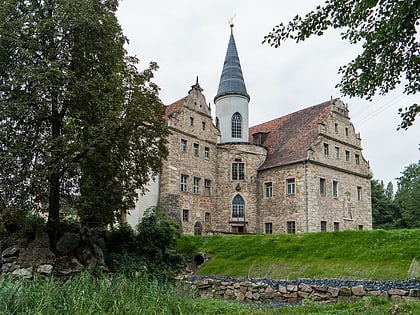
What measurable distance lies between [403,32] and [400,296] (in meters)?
6.95

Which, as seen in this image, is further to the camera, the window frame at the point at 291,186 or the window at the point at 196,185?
the window frame at the point at 291,186

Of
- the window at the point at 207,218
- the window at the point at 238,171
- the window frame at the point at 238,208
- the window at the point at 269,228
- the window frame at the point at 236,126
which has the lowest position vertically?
the window at the point at 269,228

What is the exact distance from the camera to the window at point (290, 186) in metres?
30.4

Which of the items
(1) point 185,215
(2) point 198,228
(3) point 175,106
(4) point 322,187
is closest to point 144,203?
(1) point 185,215

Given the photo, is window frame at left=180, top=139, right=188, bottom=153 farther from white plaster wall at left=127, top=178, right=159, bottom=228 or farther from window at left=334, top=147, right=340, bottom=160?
window at left=334, top=147, right=340, bottom=160

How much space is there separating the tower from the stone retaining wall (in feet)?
61.6

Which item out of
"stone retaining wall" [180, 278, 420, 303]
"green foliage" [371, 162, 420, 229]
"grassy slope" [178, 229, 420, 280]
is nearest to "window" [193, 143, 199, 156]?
"grassy slope" [178, 229, 420, 280]

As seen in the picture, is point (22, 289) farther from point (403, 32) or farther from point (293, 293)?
point (293, 293)

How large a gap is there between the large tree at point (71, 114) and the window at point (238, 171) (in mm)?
17756

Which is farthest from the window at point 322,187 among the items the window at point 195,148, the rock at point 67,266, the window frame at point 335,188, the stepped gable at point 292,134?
the rock at point 67,266

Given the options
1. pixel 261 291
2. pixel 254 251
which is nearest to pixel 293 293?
pixel 261 291

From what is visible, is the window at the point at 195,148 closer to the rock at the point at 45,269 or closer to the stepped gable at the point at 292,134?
the stepped gable at the point at 292,134

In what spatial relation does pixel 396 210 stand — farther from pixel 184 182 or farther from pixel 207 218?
pixel 184 182

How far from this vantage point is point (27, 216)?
1305 cm
